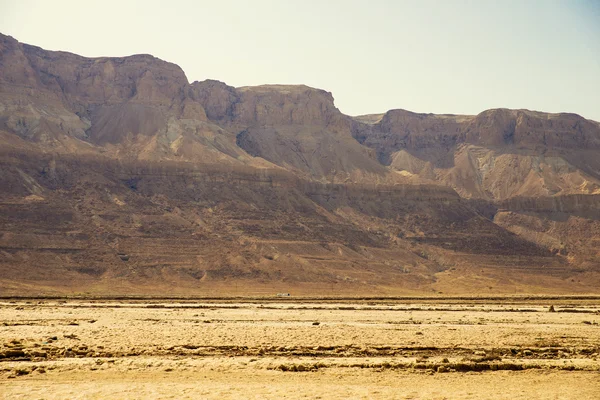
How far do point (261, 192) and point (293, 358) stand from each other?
9226 centimetres

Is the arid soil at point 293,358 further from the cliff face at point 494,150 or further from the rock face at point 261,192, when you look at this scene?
the cliff face at point 494,150

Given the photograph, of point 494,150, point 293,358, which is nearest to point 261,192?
point 494,150

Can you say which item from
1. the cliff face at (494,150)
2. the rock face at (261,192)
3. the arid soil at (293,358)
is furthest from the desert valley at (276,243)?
the cliff face at (494,150)

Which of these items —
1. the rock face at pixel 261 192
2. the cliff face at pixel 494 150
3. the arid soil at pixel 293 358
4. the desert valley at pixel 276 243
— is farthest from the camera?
the cliff face at pixel 494 150

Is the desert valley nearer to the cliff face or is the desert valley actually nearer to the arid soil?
the arid soil

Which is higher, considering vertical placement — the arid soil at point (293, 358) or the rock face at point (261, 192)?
the rock face at point (261, 192)

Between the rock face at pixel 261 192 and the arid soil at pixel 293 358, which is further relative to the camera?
the rock face at pixel 261 192

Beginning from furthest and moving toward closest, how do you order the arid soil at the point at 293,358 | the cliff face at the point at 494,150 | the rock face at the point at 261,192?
the cliff face at the point at 494,150, the rock face at the point at 261,192, the arid soil at the point at 293,358

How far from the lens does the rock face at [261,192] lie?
9144 cm

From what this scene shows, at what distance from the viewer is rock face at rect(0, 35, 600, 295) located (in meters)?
91.4

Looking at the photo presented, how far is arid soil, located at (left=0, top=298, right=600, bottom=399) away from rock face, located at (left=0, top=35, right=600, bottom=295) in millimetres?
43041

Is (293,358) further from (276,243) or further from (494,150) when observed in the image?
(494,150)

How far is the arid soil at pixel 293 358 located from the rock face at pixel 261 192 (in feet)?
141

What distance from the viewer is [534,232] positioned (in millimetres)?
131000
